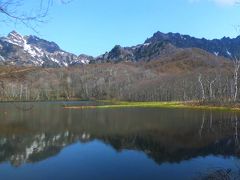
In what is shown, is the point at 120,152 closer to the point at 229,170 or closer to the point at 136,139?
the point at 136,139

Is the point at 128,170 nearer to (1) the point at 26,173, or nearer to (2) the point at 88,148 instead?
(1) the point at 26,173

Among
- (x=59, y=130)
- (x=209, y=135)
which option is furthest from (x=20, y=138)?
(x=209, y=135)

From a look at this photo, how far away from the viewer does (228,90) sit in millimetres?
157625

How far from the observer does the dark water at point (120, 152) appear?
99.6 ft

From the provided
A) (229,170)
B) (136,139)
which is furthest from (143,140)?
(229,170)

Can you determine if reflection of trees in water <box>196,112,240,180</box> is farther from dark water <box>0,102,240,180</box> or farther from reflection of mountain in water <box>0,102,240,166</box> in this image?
dark water <box>0,102,240,180</box>

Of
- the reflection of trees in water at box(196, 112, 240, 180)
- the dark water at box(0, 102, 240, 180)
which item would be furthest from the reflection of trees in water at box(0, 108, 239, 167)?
the reflection of trees in water at box(196, 112, 240, 180)

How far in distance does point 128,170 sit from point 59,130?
31.0 m

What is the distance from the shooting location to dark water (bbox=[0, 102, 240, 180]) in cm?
3034

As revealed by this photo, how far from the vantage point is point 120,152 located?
1571 inches

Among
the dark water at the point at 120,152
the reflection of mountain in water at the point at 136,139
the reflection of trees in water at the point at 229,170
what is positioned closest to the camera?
the reflection of trees in water at the point at 229,170

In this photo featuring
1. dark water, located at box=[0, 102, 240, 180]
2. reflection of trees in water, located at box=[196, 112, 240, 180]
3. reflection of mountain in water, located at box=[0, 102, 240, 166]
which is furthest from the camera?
reflection of mountain in water, located at box=[0, 102, 240, 166]

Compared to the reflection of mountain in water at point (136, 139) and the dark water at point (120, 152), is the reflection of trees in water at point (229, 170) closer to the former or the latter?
the reflection of mountain in water at point (136, 139)

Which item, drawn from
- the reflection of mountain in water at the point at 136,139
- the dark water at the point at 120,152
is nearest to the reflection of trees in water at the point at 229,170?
the reflection of mountain in water at the point at 136,139
